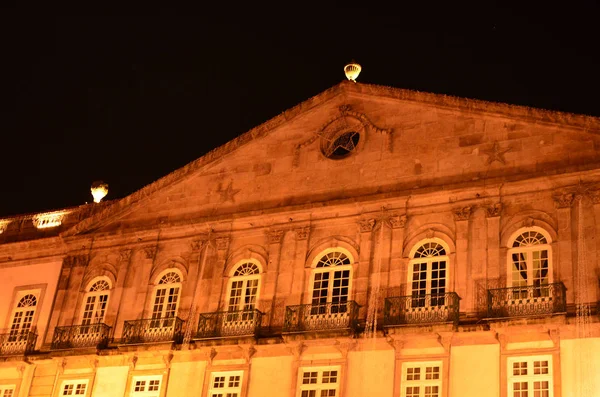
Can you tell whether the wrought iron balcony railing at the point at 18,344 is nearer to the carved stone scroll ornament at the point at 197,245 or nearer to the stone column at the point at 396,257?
the carved stone scroll ornament at the point at 197,245

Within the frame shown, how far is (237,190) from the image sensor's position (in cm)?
2783

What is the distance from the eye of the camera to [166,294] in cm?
2742

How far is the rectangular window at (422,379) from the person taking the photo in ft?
73.3

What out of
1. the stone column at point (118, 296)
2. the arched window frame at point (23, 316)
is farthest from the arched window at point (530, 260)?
the arched window frame at point (23, 316)

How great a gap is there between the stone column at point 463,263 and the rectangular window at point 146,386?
8.17 m

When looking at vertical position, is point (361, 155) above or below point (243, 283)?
above

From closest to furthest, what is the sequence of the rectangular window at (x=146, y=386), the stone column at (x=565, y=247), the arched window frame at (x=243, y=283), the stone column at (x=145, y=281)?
1. the stone column at (x=565, y=247)
2. the rectangular window at (x=146, y=386)
3. the arched window frame at (x=243, y=283)
4. the stone column at (x=145, y=281)

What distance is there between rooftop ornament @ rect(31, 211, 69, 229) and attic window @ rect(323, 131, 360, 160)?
9046 millimetres

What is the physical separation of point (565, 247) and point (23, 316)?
52.4 feet

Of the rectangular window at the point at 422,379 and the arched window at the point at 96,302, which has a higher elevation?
the arched window at the point at 96,302

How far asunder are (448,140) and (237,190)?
6.20 metres

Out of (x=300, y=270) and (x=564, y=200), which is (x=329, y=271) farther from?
(x=564, y=200)

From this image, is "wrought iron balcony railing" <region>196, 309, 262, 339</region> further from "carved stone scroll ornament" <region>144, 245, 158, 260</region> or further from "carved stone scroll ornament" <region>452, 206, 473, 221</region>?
"carved stone scroll ornament" <region>452, 206, 473, 221</region>

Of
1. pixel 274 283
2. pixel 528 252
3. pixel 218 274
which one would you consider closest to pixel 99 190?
pixel 218 274
